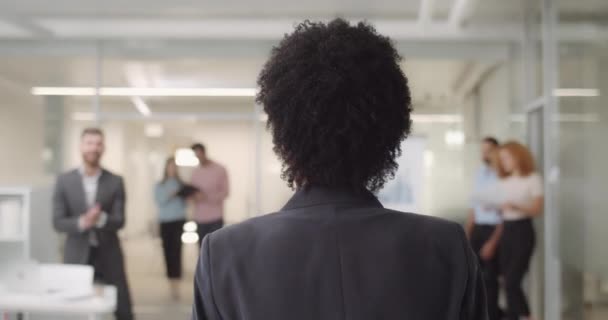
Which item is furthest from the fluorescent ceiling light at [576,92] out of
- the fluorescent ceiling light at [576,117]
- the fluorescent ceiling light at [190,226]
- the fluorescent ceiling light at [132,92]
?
the fluorescent ceiling light at [190,226]

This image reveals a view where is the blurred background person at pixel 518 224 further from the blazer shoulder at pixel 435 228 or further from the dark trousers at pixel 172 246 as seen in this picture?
the blazer shoulder at pixel 435 228

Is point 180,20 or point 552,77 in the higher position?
point 180,20

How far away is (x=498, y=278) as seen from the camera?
562 centimetres

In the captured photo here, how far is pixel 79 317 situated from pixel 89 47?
3512 millimetres

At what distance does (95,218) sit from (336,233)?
3.60 metres

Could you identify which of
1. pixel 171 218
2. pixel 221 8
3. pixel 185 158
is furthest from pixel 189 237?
pixel 221 8

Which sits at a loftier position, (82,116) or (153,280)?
(82,116)

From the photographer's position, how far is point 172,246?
21.0 ft

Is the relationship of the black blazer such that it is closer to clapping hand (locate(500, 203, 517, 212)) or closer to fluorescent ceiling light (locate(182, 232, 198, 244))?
clapping hand (locate(500, 203, 517, 212))

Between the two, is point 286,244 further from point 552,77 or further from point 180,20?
point 180,20

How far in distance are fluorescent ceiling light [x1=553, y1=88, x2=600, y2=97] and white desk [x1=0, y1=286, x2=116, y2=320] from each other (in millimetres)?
3229

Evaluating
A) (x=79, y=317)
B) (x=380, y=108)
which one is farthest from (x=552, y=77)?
(x=380, y=108)

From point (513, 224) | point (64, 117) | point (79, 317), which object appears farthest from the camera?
point (64, 117)

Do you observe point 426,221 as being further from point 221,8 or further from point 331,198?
point 221,8
